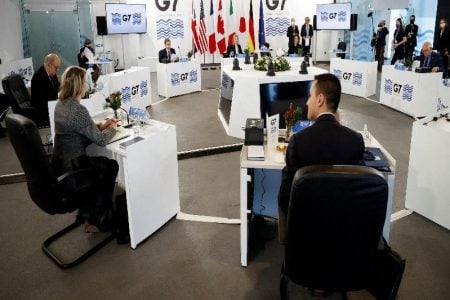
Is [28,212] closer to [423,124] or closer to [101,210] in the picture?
[101,210]

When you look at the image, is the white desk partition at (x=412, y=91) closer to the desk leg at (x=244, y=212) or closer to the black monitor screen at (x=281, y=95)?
the black monitor screen at (x=281, y=95)

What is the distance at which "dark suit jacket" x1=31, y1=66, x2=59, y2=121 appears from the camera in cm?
537

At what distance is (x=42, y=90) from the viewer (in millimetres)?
5441

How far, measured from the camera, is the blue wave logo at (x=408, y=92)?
6.92 meters

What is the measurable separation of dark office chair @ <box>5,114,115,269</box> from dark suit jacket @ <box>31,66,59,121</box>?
2740 millimetres

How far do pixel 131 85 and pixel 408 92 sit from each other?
462 cm

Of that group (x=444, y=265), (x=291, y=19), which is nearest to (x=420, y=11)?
(x=291, y=19)

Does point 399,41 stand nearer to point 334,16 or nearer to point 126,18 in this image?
point 334,16

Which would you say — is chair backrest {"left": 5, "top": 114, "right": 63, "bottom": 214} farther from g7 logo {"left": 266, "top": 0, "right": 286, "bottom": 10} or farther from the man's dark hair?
g7 logo {"left": 266, "top": 0, "right": 286, "bottom": 10}

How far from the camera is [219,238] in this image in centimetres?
350

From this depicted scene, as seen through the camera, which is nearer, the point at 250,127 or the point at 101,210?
the point at 250,127

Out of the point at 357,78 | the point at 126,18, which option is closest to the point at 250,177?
the point at 357,78

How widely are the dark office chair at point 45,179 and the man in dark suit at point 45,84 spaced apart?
270 cm

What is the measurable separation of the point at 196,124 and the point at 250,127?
3782mm
